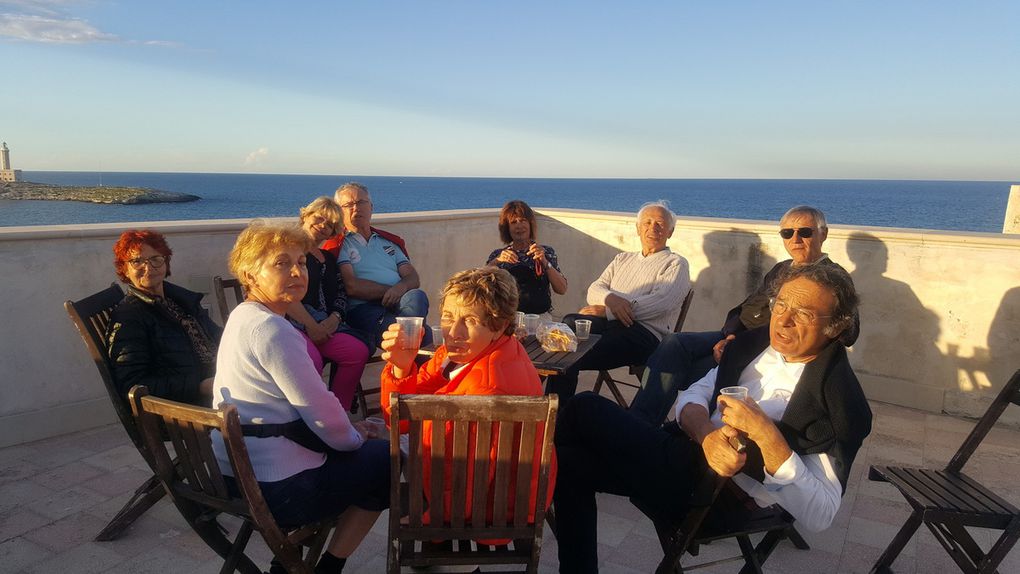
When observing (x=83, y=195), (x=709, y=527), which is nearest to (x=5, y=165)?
(x=83, y=195)

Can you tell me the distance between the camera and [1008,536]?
2.32 meters

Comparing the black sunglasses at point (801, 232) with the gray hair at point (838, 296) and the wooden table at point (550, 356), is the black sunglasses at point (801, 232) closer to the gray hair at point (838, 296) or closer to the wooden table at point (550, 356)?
the wooden table at point (550, 356)

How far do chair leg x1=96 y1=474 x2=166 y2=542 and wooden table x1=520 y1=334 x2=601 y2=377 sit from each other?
175 centimetres

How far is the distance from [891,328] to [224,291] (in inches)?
179

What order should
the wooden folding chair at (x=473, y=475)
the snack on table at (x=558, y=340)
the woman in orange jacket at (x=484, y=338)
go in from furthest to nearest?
the snack on table at (x=558, y=340)
the woman in orange jacket at (x=484, y=338)
the wooden folding chair at (x=473, y=475)

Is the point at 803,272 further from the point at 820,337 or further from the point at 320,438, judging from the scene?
the point at 320,438

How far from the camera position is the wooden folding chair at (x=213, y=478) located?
1843mm

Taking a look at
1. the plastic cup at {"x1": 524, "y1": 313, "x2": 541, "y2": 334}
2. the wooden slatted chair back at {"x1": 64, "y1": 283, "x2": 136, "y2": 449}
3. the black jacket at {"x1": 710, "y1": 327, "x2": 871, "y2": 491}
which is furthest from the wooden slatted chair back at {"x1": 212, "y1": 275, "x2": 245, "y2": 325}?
the black jacket at {"x1": 710, "y1": 327, "x2": 871, "y2": 491}

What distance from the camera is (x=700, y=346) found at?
3.87m

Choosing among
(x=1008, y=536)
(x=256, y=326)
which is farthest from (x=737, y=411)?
(x=256, y=326)

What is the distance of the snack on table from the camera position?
3557 millimetres

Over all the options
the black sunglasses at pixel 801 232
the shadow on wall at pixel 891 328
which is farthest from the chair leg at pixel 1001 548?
the shadow on wall at pixel 891 328

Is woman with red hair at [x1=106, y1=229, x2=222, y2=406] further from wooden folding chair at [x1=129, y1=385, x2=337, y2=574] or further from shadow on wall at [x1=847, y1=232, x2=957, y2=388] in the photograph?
shadow on wall at [x1=847, y1=232, x2=957, y2=388]

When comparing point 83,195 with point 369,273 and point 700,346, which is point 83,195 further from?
point 700,346
